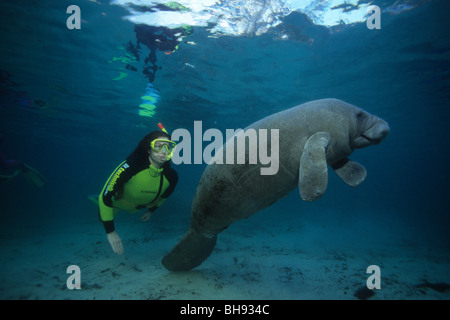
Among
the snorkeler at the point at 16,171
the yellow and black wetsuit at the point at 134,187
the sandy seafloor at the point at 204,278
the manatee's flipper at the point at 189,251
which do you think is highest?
the snorkeler at the point at 16,171

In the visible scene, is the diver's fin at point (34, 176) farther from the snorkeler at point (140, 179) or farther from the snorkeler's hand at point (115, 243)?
the snorkeler's hand at point (115, 243)

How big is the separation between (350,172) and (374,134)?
0.66 metres

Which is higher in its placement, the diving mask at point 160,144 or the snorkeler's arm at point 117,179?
the diving mask at point 160,144

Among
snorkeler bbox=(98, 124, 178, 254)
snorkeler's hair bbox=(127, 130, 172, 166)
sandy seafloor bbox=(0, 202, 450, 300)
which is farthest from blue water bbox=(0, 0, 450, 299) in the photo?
snorkeler's hair bbox=(127, 130, 172, 166)

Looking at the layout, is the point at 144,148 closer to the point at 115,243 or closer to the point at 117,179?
the point at 117,179

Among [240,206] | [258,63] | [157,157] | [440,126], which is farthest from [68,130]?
[440,126]

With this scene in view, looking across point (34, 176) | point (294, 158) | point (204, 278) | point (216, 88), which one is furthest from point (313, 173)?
point (34, 176)

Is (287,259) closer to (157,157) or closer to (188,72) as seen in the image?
(157,157)

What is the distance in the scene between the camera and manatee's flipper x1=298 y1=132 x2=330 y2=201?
204cm

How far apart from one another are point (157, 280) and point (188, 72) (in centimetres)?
1072

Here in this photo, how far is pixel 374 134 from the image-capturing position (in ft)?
8.17

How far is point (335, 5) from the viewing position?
26.5 ft

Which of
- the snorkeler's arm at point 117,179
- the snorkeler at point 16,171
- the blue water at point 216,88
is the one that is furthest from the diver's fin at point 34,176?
the snorkeler's arm at point 117,179

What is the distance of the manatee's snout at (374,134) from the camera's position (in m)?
2.43
